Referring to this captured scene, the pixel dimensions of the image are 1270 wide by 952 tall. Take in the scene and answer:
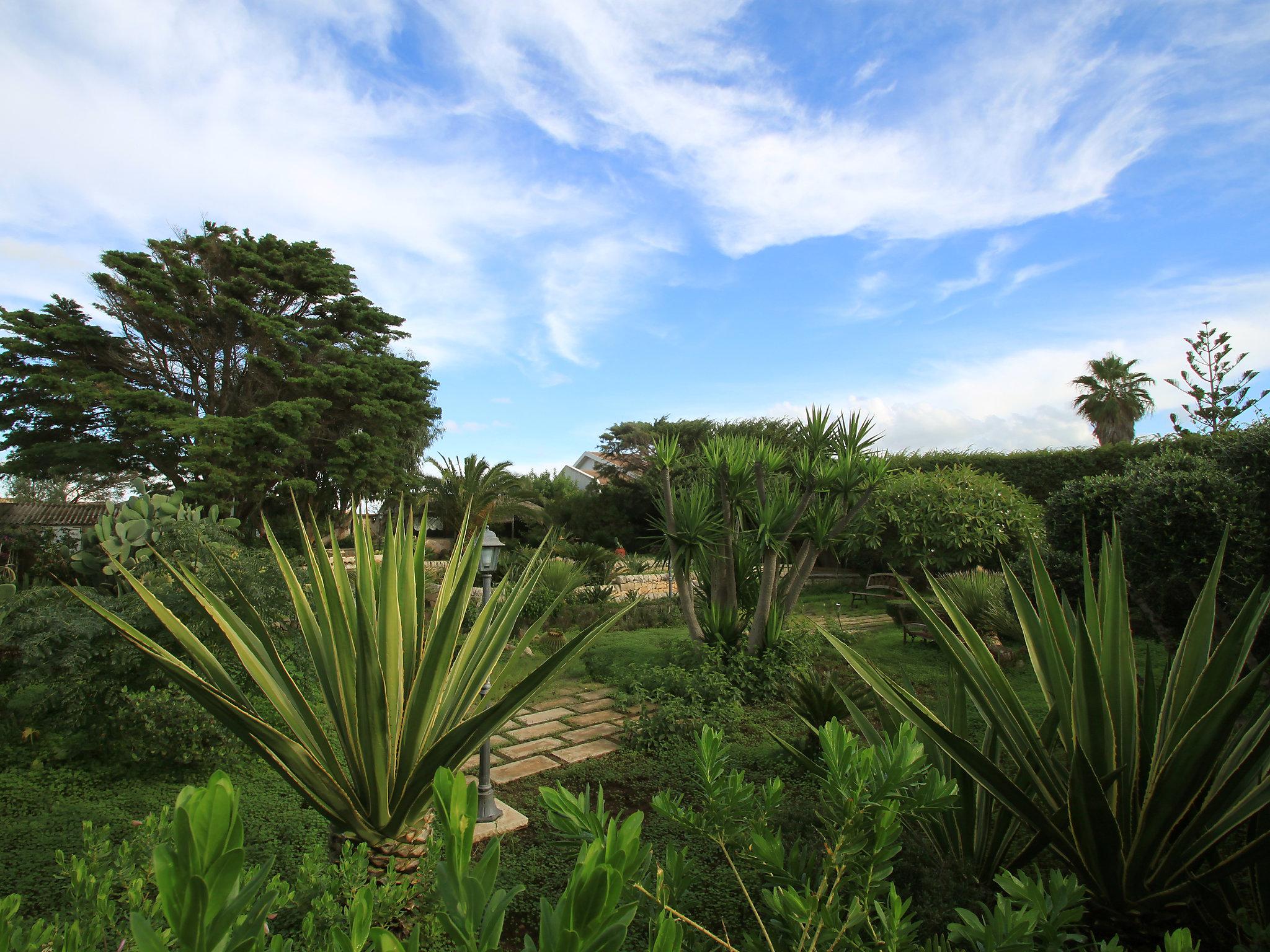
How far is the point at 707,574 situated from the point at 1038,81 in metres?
5.00

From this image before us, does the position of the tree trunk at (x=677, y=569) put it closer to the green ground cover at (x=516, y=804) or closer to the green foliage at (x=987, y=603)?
the green ground cover at (x=516, y=804)


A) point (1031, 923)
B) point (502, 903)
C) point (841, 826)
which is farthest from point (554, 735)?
point (502, 903)

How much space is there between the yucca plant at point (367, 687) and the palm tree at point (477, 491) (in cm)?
2027

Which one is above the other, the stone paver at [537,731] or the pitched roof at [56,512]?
the pitched roof at [56,512]

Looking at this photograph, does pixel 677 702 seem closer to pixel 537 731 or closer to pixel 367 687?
pixel 537 731

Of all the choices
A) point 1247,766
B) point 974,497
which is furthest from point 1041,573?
point 974,497

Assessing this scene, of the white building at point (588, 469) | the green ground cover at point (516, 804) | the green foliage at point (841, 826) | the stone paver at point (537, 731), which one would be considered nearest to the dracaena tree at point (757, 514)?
the green ground cover at point (516, 804)

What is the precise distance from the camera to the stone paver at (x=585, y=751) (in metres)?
4.53

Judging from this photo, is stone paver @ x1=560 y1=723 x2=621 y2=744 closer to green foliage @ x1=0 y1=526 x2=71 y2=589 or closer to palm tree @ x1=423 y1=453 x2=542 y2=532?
green foliage @ x1=0 y1=526 x2=71 y2=589

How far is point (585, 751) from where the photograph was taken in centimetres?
465

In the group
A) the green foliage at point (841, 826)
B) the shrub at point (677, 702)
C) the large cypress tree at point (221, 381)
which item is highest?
the large cypress tree at point (221, 381)

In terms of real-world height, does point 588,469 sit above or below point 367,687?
above

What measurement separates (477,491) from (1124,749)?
21.5 meters

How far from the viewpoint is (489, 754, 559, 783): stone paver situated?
13.8ft
